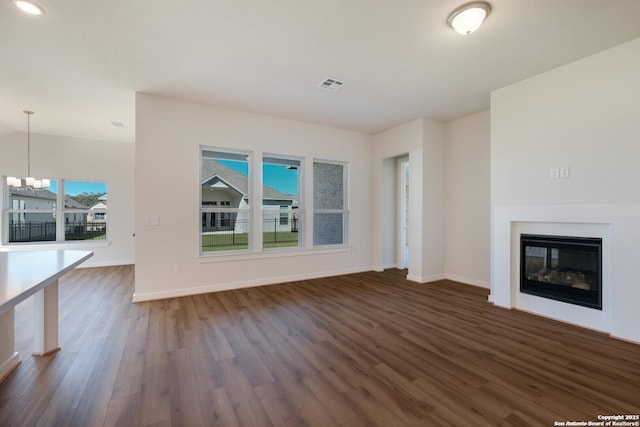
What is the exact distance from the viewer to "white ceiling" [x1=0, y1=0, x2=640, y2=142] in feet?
7.31

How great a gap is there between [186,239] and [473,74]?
4.44 meters

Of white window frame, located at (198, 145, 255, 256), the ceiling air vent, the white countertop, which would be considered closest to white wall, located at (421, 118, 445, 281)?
the ceiling air vent

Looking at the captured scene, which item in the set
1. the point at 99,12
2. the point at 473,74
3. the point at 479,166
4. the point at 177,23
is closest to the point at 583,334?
the point at 479,166

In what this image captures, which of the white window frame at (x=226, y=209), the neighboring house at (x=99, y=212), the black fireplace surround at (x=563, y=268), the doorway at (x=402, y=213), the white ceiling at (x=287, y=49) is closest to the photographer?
the white ceiling at (x=287, y=49)

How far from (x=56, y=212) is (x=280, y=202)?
531 centimetres

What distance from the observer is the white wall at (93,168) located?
5699mm

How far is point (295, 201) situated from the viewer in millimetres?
5180

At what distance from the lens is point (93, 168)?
20.5 ft

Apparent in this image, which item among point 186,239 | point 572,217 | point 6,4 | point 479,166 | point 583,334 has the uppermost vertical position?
point 6,4

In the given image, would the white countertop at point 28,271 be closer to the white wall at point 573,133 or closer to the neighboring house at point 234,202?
the neighboring house at point 234,202

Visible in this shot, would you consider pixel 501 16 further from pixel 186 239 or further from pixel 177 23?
pixel 186 239

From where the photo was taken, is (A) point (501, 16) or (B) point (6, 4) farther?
(A) point (501, 16)

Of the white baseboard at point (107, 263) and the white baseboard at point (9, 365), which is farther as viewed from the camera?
the white baseboard at point (107, 263)

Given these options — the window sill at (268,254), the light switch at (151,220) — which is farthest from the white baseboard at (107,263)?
the window sill at (268,254)
